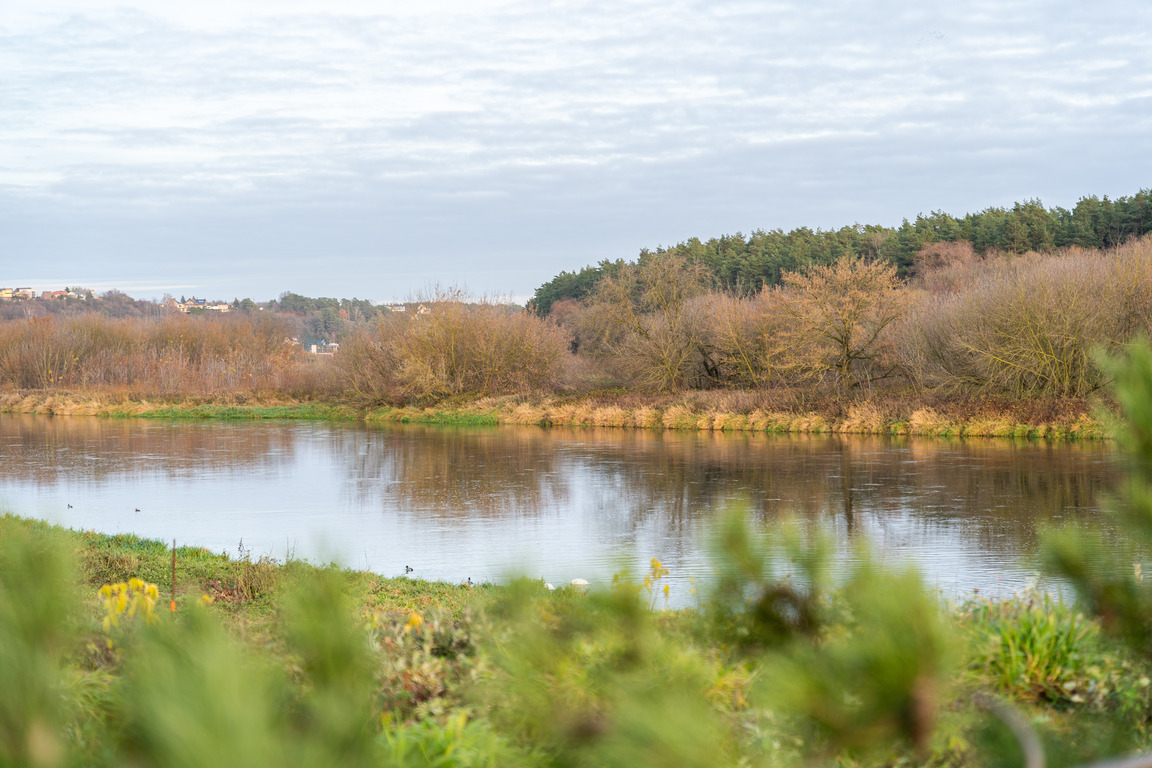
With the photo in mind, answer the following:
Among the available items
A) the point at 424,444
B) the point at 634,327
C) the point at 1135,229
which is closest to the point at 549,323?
the point at 634,327

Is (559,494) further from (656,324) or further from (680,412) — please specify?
(656,324)

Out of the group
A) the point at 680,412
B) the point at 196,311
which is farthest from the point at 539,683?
the point at 196,311

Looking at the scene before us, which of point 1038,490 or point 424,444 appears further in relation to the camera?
point 424,444

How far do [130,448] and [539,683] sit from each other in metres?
32.9

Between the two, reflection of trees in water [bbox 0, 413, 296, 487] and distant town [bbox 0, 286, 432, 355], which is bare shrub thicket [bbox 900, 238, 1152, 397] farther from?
distant town [bbox 0, 286, 432, 355]

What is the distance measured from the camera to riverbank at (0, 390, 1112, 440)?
30078 mm

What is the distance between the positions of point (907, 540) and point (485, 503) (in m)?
8.44

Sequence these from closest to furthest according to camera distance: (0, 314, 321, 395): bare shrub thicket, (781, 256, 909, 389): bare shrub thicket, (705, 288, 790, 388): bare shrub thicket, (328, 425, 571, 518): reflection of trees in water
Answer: (328, 425, 571, 518): reflection of trees in water
(781, 256, 909, 389): bare shrub thicket
(705, 288, 790, 388): bare shrub thicket
(0, 314, 321, 395): bare shrub thicket

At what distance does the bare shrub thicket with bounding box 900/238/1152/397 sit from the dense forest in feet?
40.8

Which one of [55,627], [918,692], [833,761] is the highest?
[55,627]

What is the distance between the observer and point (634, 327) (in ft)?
142

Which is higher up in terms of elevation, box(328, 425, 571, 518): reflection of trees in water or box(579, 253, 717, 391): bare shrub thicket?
box(579, 253, 717, 391): bare shrub thicket

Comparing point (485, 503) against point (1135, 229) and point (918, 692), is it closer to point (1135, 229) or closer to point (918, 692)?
point (918, 692)

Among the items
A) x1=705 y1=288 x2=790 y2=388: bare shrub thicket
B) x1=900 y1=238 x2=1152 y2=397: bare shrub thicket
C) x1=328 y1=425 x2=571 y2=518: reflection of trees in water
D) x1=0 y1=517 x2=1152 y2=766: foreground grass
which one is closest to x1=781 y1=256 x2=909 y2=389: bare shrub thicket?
x1=705 y1=288 x2=790 y2=388: bare shrub thicket
